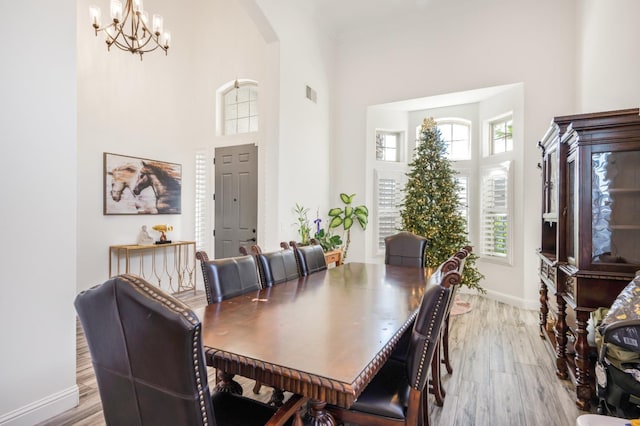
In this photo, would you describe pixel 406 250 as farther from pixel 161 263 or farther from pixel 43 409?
pixel 161 263

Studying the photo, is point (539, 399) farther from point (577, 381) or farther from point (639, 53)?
point (639, 53)

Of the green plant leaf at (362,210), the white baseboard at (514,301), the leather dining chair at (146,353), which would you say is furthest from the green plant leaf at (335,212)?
the leather dining chair at (146,353)

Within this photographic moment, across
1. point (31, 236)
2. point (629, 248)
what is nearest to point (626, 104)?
point (629, 248)

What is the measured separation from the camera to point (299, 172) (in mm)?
4949

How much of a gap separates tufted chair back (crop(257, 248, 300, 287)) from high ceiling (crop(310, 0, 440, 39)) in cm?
420

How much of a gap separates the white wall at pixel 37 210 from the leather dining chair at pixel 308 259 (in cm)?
159

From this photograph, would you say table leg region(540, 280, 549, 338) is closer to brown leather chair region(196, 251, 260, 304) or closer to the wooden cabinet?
the wooden cabinet

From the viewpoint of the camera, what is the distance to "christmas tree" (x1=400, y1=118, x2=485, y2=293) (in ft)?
15.7

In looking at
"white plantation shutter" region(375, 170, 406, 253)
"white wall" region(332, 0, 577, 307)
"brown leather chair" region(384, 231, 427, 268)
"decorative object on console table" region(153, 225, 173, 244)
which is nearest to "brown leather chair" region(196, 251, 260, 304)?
"brown leather chair" region(384, 231, 427, 268)

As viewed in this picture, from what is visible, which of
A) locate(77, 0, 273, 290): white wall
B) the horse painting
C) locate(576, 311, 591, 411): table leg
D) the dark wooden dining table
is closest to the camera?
the dark wooden dining table

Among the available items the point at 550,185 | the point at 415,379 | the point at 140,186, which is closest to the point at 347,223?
the point at 550,185

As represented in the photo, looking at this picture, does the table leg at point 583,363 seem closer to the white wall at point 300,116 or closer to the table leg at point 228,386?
the table leg at point 228,386

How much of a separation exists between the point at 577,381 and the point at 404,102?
4.32 metres

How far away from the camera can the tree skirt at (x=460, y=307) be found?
15.0 feet
